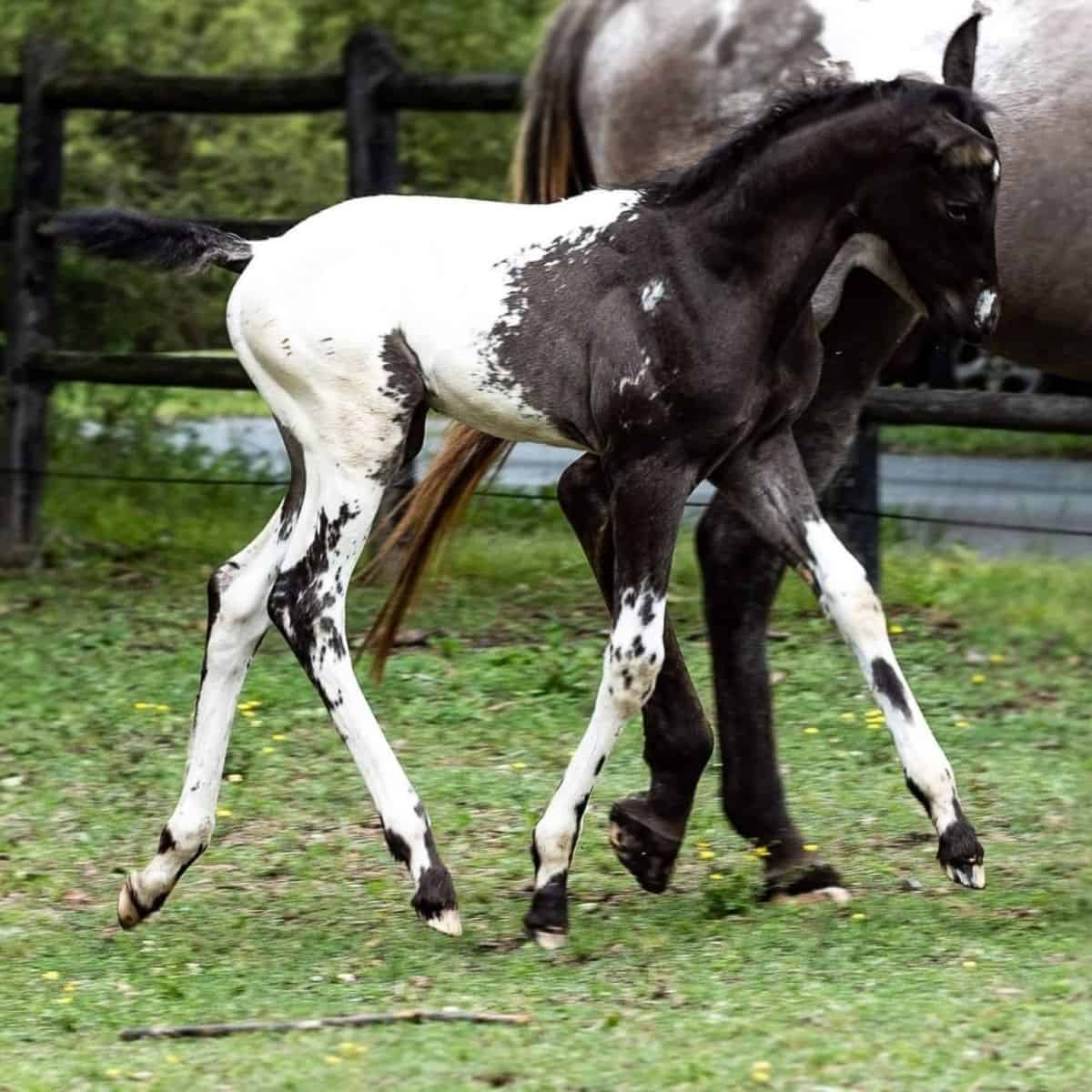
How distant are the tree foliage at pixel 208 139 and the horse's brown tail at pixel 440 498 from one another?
553cm

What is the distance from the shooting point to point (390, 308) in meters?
4.46

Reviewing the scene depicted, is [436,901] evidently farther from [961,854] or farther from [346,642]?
[961,854]

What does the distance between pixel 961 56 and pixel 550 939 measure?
2.00 meters

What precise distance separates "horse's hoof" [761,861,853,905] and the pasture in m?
0.07

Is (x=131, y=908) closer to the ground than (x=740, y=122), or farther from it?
closer to the ground

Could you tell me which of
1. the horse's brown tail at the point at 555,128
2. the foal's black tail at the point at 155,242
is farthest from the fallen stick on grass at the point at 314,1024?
the horse's brown tail at the point at 555,128

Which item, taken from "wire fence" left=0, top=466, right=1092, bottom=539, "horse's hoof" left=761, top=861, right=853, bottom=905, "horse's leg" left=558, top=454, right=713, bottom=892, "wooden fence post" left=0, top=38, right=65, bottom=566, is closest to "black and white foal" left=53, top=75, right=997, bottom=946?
"horse's leg" left=558, top=454, right=713, bottom=892

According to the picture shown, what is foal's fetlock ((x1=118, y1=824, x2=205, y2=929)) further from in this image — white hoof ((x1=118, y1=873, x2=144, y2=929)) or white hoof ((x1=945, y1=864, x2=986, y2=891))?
white hoof ((x1=945, y1=864, x2=986, y2=891))

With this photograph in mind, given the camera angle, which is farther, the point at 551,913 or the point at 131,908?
the point at 131,908

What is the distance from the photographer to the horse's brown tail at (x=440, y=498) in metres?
5.28

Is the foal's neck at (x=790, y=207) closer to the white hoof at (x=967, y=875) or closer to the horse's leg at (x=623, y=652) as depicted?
the horse's leg at (x=623, y=652)

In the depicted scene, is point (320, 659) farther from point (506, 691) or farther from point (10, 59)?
point (10, 59)

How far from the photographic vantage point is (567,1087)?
3.56m

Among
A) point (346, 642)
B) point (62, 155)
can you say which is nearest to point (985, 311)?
point (346, 642)
